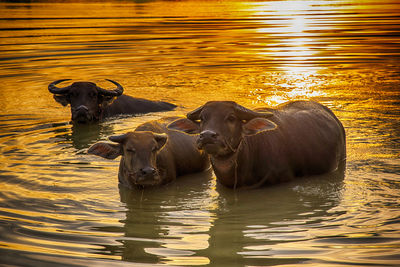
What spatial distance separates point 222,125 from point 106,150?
1.59m

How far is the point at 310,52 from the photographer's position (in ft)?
69.4

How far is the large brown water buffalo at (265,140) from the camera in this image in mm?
7172

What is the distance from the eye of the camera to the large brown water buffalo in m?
7.17

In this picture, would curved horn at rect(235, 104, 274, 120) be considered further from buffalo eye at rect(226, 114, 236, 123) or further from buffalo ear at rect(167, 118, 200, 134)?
buffalo ear at rect(167, 118, 200, 134)

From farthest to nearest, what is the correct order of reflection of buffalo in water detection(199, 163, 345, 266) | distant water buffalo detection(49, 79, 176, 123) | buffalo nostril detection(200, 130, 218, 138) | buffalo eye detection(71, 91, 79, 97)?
1. buffalo eye detection(71, 91, 79, 97)
2. distant water buffalo detection(49, 79, 176, 123)
3. buffalo nostril detection(200, 130, 218, 138)
4. reflection of buffalo in water detection(199, 163, 345, 266)

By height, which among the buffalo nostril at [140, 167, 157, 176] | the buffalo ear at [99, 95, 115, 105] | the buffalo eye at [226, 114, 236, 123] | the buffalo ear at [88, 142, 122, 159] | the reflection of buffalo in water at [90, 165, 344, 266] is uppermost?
the buffalo eye at [226, 114, 236, 123]

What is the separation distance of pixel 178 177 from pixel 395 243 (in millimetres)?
3317

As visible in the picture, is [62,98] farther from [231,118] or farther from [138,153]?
[231,118]

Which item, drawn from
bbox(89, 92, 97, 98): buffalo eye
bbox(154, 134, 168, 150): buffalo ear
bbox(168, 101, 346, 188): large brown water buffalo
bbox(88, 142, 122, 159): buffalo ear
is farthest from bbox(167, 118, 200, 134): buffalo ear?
bbox(89, 92, 97, 98): buffalo eye

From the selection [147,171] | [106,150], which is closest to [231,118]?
[147,171]

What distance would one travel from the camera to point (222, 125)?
7.12 m

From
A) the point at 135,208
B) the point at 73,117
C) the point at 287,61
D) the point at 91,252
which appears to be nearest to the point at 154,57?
the point at 287,61

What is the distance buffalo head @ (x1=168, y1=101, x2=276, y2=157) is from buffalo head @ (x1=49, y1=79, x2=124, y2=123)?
447cm

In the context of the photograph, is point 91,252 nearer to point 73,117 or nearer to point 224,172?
point 224,172
